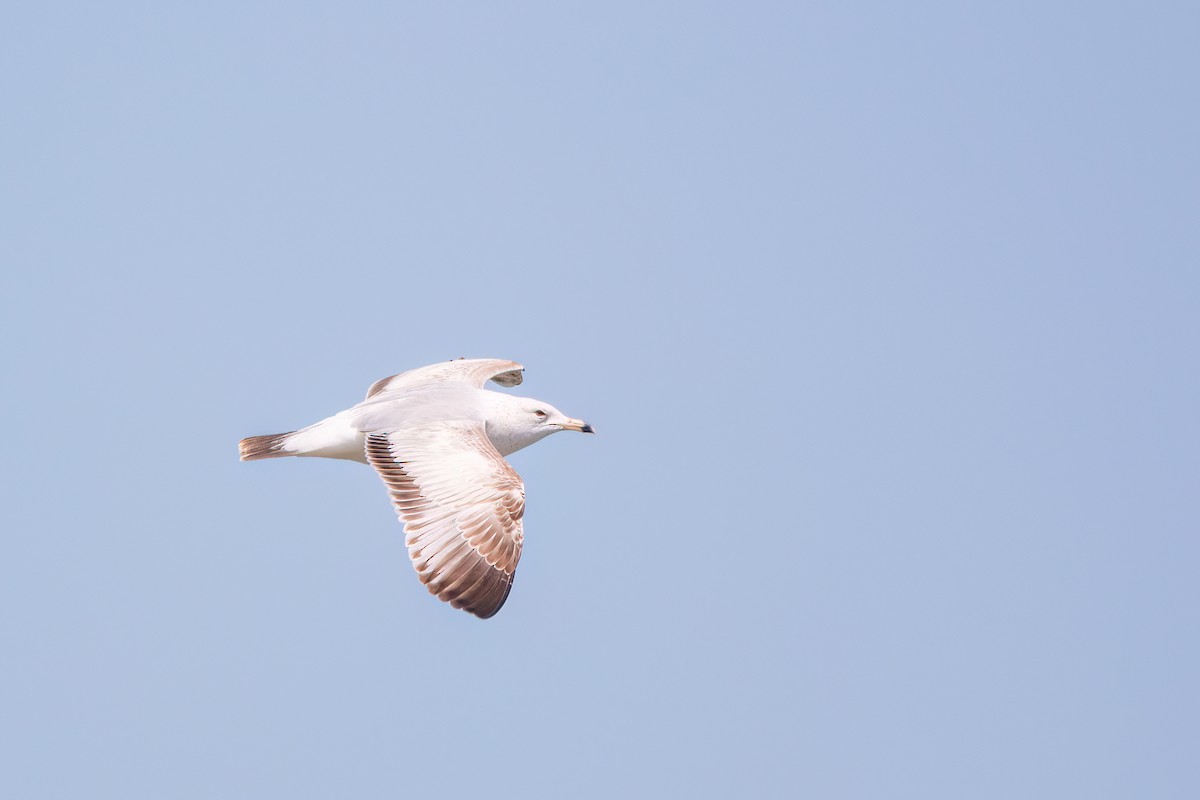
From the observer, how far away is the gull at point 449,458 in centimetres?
1334

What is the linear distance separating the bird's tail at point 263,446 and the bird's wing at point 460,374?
1820 mm

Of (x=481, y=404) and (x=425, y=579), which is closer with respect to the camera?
(x=425, y=579)

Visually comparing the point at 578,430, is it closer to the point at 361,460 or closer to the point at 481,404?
the point at 481,404

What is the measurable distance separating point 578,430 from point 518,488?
3.13m

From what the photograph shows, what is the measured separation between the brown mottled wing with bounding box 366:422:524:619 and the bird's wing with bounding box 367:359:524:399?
10.4ft

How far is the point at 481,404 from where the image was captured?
1695 cm

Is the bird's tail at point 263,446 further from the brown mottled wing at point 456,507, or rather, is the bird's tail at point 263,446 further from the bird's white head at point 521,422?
the bird's white head at point 521,422

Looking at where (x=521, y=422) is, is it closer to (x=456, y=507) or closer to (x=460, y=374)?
(x=460, y=374)

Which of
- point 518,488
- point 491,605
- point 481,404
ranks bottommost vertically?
point 491,605

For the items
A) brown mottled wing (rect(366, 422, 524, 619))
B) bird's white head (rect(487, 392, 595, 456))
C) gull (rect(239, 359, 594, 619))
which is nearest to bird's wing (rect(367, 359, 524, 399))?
gull (rect(239, 359, 594, 619))

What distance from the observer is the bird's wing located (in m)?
18.9

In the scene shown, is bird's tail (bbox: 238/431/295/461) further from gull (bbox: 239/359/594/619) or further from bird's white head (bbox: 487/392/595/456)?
bird's white head (bbox: 487/392/595/456)

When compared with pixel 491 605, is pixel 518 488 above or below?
above

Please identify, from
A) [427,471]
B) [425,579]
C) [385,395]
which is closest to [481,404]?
[385,395]
